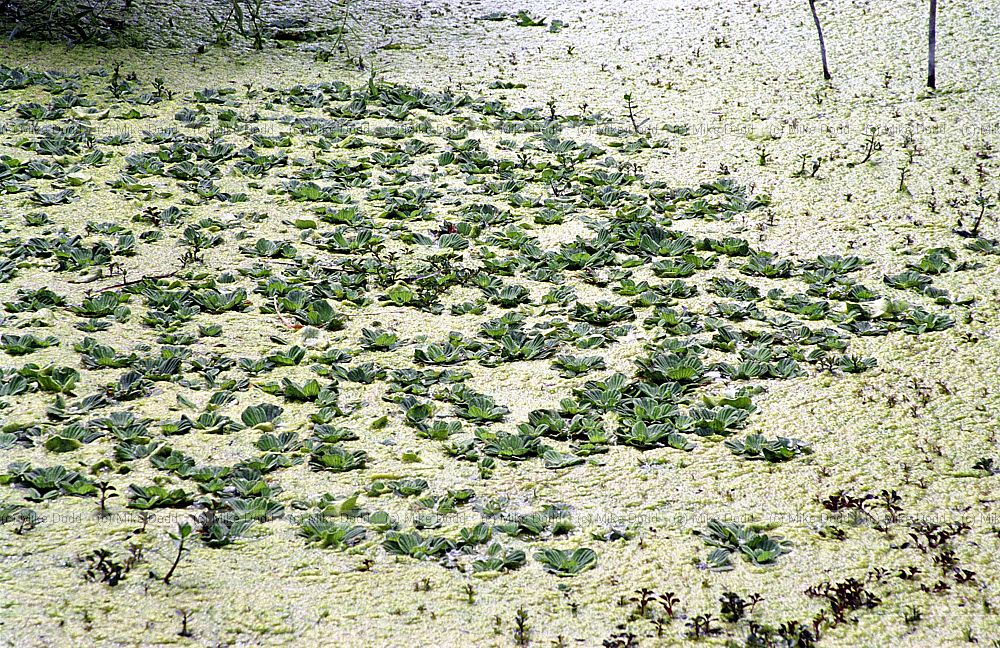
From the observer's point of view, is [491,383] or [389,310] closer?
[491,383]

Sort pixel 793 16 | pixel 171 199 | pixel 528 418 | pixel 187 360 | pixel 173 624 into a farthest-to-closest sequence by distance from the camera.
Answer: pixel 793 16
pixel 171 199
pixel 187 360
pixel 528 418
pixel 173 624

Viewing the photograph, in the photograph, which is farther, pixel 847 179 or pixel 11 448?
pixel 847 179

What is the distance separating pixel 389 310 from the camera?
2.61m

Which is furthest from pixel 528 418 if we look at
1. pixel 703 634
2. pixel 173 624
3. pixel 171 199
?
pixel 171 199

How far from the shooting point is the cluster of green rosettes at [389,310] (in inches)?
72.0

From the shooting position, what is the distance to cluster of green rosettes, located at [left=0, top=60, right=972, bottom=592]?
1.83 meters

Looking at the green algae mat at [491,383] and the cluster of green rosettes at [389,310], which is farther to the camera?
the cluster of green rosettes at [389,310]

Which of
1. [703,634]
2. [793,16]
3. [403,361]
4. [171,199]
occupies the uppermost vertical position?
[793,16]

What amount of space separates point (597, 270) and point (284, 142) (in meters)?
1.51

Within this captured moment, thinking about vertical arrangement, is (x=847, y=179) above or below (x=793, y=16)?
below

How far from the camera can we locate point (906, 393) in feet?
7.09

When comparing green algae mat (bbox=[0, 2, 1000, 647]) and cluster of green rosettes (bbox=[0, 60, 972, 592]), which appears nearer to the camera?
green algae mat (bbox=[0, 2, 1000, 647])

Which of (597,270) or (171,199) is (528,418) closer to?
(597,270)

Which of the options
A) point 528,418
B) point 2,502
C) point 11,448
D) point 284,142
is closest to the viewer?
point 2,502
